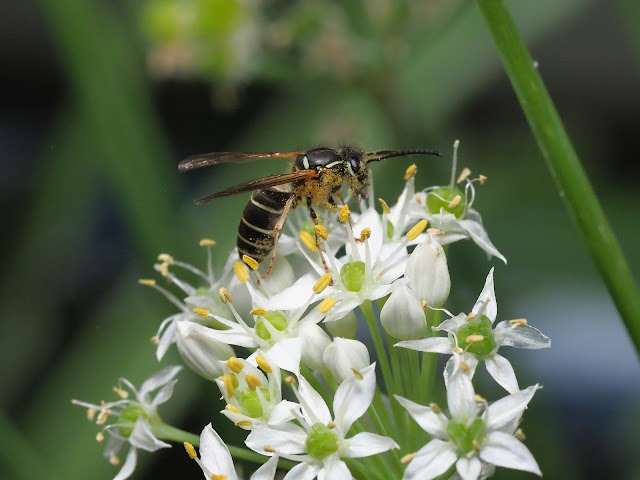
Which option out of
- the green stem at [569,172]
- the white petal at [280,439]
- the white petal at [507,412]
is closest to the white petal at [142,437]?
the white petal at [280,439]

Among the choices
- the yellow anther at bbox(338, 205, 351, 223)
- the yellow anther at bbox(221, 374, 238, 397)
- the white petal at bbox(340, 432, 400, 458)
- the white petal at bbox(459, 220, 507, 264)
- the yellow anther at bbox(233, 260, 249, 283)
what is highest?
the yellow anther at bbox(338, 205, 351, 223)

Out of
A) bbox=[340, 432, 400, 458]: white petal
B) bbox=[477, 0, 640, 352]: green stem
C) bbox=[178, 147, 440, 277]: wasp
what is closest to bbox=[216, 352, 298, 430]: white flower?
bbox=[340, 432, 400, 458]: white petal

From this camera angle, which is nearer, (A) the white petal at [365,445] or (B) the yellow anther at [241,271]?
(A) the white petal at [365,445]

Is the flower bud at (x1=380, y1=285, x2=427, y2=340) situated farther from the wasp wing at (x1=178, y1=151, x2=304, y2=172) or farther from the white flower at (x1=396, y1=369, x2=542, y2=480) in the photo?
the wasp wing at (x1=178, y1=151, x2=304, y2=172)

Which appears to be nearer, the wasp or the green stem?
the green stem

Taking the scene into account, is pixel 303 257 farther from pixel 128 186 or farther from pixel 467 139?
pixel 467 139

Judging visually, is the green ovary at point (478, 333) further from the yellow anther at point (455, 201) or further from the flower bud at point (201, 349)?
the flower bud at point (201, 349)

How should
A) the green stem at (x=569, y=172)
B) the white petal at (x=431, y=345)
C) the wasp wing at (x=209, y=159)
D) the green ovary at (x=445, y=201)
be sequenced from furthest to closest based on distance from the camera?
the wasp wing at (x=209, y=159) → the green ovary at (x=445, y=201) → the white petal at (x=431, y=345) → the green stem at (x=569, y=172)

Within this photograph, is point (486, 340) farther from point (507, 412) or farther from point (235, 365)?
point (235, 365)

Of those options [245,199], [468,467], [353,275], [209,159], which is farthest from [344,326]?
[245,199]
